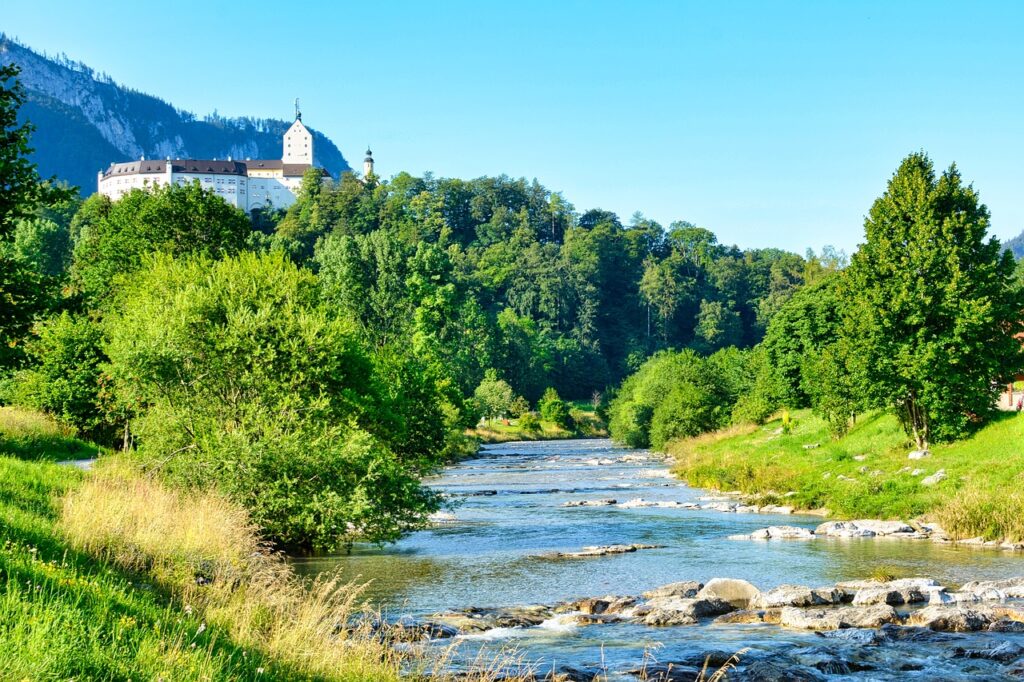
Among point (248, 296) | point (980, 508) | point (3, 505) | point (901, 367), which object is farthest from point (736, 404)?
point (3, 505)

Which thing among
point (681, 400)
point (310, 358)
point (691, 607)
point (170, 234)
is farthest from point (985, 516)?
point (681, 400)

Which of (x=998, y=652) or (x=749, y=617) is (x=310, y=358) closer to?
(x=749, y=617)

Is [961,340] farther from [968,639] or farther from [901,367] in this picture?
[968,639]

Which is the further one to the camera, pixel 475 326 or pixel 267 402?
pixel 475 326

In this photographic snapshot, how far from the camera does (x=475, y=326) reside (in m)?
145

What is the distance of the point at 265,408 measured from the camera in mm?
28562

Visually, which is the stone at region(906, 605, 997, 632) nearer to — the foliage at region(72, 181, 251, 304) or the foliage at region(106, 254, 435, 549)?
the foliage at region(106, 254, 435, 549)

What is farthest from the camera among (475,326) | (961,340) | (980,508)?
(475,326)

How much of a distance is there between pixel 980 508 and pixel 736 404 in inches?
1914

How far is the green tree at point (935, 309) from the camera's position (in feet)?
145

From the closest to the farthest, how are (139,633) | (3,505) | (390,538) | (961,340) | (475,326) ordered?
1. (139,633)
2. (3,505)
3. (390,538)
4. (961,340)
5. (475,326)

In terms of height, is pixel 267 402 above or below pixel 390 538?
above

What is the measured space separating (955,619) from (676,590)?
6683 millimetres

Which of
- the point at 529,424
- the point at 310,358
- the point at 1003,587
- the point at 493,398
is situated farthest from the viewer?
the point at 493,398
